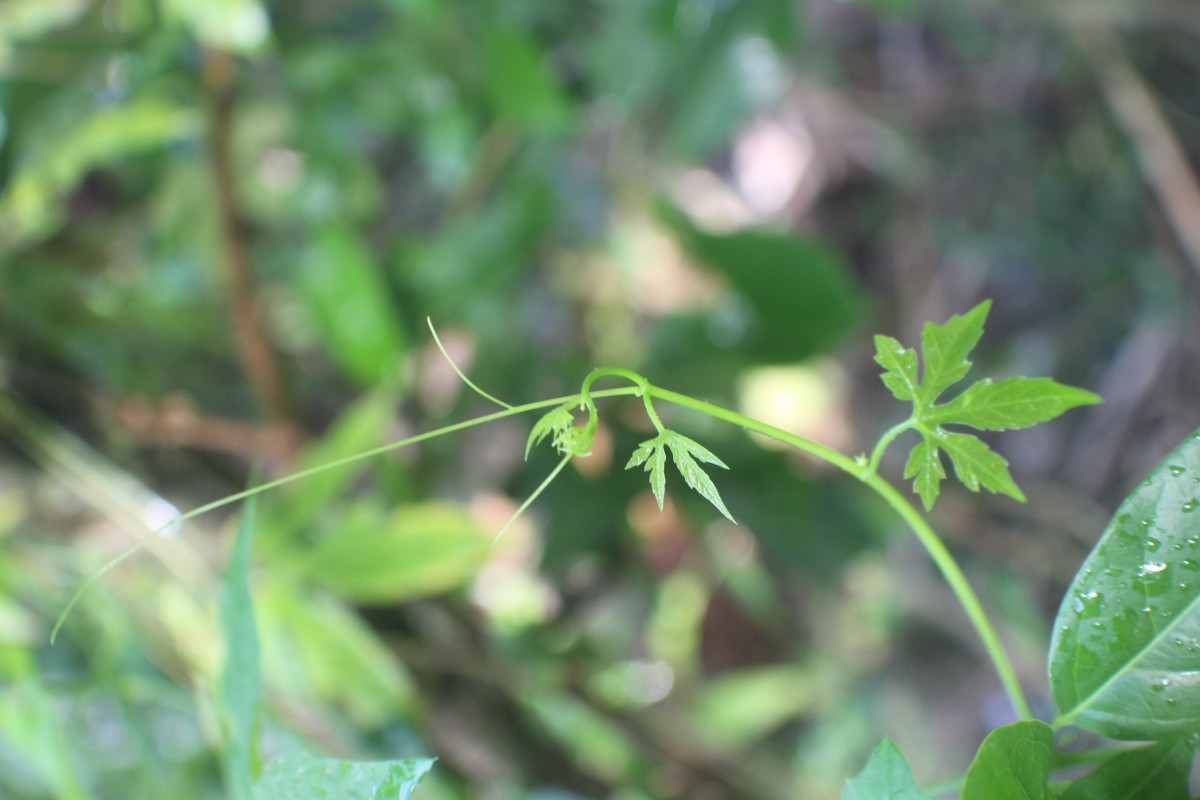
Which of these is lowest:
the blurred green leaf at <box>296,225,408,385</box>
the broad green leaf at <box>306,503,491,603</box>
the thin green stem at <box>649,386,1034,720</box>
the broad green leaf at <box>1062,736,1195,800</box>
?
the broad green leaf at <box>306,503,491,603</box>

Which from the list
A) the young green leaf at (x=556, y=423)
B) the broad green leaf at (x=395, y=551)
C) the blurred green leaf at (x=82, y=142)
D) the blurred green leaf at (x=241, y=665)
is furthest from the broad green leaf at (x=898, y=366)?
the blurred green leaf at (x=82, y=142)

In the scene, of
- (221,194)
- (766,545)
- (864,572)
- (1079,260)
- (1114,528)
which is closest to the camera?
(1114,528)

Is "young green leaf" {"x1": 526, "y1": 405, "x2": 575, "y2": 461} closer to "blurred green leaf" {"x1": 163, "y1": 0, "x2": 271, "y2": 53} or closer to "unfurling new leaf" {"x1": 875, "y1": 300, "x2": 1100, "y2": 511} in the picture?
"unfurling new leaf" {"x1": 875, "y1": 300, "x2": 1100, "y2": 511}

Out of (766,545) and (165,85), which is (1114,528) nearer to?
(766,545)

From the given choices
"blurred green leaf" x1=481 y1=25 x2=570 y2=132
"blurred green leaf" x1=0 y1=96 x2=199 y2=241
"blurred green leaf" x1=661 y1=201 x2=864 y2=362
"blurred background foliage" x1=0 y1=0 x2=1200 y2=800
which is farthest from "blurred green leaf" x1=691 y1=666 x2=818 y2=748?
"blurred green leaf" x1=0 y1=96 x2=199 y2=241

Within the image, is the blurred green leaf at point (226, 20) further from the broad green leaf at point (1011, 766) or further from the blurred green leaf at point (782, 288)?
the broad green leaf at point (1011, 766)

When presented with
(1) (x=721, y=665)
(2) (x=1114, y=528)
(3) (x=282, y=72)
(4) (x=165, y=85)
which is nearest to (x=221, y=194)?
(4) (x=165, y=85)
